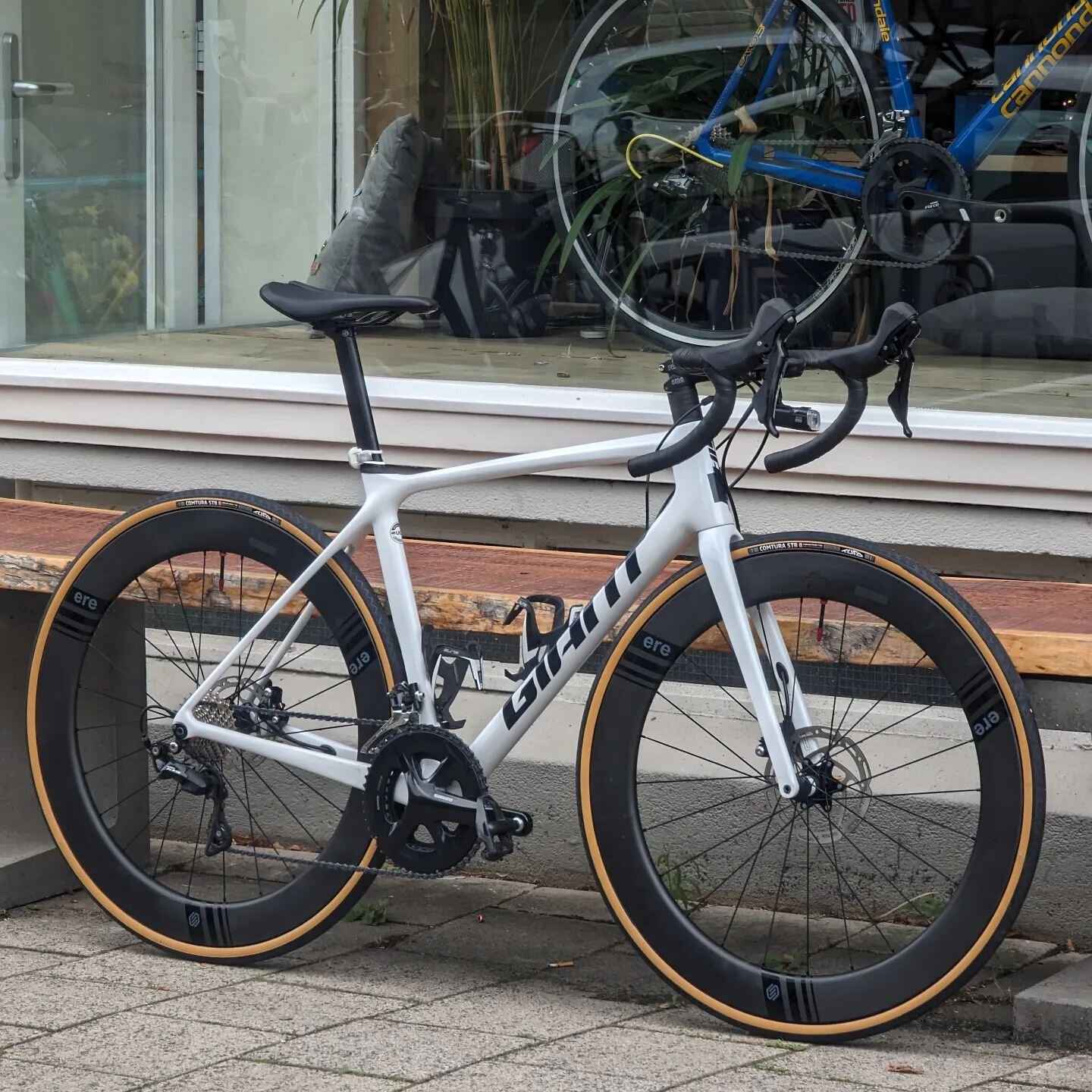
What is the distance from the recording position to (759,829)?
4207 mm

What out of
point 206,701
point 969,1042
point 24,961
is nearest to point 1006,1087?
point 969,1042

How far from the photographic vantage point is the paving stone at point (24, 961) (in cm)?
359

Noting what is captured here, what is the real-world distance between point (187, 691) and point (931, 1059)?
2.16m

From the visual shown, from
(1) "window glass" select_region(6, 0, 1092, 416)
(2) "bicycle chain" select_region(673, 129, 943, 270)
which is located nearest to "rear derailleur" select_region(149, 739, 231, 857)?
(1) "window glass" select_region(6, 0, 1092, 416)

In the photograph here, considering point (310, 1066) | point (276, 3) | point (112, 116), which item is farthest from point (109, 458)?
point (310, 1066)

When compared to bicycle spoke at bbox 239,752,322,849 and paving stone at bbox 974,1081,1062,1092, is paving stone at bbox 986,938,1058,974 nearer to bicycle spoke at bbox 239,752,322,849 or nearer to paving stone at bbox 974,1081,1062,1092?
paving stone at bbox 974,1081,1062,1092

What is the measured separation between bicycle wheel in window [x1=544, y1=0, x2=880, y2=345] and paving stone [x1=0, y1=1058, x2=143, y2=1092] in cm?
221

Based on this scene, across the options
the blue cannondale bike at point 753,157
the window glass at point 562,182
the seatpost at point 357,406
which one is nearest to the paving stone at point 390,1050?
the seatpost at point 357,406

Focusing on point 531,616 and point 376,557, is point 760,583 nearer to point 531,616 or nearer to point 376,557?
point 531,616

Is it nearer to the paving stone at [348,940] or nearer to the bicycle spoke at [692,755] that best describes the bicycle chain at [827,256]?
the bicycle spoke at [692,755]

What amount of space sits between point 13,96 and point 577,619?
2583mm

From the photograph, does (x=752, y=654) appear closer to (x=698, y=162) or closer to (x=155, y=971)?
(x=155, y=971)

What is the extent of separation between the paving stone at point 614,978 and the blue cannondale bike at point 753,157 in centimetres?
149

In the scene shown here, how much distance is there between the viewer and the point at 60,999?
134 inches
